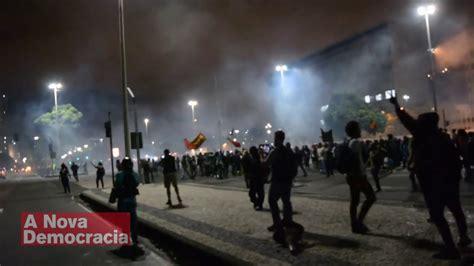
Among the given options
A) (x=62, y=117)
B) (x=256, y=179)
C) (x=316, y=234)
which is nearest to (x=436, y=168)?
(x=316, y=234)

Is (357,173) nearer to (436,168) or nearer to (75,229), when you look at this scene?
(436,168)

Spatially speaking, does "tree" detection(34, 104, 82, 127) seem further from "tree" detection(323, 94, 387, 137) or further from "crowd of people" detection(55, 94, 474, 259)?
"crowd of people" detection(55, 94, 474, 259)

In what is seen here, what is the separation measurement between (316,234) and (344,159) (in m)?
1.50

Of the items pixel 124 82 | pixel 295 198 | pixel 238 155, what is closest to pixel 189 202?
pixel 295 198

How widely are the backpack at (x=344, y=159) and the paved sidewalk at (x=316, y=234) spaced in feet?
3.66

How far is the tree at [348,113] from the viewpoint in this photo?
5716 cm

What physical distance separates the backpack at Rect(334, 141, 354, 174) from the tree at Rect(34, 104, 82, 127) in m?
67.8

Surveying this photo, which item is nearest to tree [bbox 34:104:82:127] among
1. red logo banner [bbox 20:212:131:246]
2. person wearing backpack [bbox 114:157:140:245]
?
red logo banner [bbox 20:212:131:246]

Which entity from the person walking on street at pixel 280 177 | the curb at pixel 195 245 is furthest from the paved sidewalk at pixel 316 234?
the person walking on street at pixel 280 177

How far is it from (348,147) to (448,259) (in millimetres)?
2495

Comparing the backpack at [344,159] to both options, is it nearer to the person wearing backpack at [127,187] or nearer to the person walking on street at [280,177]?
the person walking on street at [280,177]

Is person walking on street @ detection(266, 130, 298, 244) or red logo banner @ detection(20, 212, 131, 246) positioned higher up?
person walking on street @ detection(266, 130, 298, 244)

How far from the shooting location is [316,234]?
8.34 metres

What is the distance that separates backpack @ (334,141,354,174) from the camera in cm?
772
